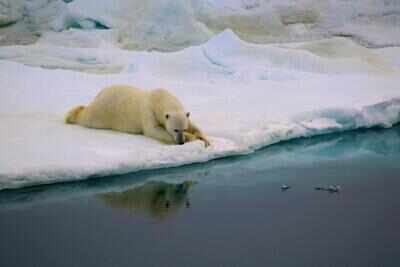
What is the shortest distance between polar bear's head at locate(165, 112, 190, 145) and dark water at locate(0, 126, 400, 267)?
0.77 ft

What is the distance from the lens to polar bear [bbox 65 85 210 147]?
379 cm

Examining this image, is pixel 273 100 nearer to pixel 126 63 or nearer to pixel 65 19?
pixel 126 63

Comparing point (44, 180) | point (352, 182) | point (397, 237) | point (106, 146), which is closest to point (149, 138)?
point (106, 146)

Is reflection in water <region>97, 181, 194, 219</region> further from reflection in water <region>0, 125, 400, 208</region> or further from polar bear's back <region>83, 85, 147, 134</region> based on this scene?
polar bear's back <region>83, 85, 147, 134</region>

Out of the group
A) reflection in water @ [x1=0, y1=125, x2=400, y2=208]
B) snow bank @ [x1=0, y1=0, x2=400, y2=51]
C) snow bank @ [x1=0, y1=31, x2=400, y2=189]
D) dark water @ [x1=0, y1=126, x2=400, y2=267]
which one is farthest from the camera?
snow bank @ [x1=0, y1=0, x2=400, y2=51]

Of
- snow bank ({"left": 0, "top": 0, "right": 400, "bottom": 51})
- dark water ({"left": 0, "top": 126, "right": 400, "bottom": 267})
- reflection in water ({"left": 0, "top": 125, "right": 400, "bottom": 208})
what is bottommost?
dark water ({"left": 0, "top": 126, "right": 400, "bottom": 267})

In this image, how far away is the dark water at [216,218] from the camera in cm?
241

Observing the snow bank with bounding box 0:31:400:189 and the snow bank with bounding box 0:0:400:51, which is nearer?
the snow bank with bounding box 0:31:400:189

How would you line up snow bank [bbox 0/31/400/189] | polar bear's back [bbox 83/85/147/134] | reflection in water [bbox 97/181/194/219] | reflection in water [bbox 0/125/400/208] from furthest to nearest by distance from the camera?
polar bear's back [bbox 83/85/147/134] < snow bank [bbox 0/31/400/189] < reflection in water [bbox 0/125/400/208] < reflection in water [bbox 97/181/194/219]

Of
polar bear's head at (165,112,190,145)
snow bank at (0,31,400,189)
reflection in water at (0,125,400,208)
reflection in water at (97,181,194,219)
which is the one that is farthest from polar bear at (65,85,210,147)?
reflection in water at (97,181,194,219)

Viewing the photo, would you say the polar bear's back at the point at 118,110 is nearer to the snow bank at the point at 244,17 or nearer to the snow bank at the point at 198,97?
the snow bank at the point at 198,97

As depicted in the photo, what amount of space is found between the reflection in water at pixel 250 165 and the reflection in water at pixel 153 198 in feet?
0.21

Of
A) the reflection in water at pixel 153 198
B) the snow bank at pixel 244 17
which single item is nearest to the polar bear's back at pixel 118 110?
the reflection in water at pixel 153 198

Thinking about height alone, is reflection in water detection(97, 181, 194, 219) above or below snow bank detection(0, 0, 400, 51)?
below
